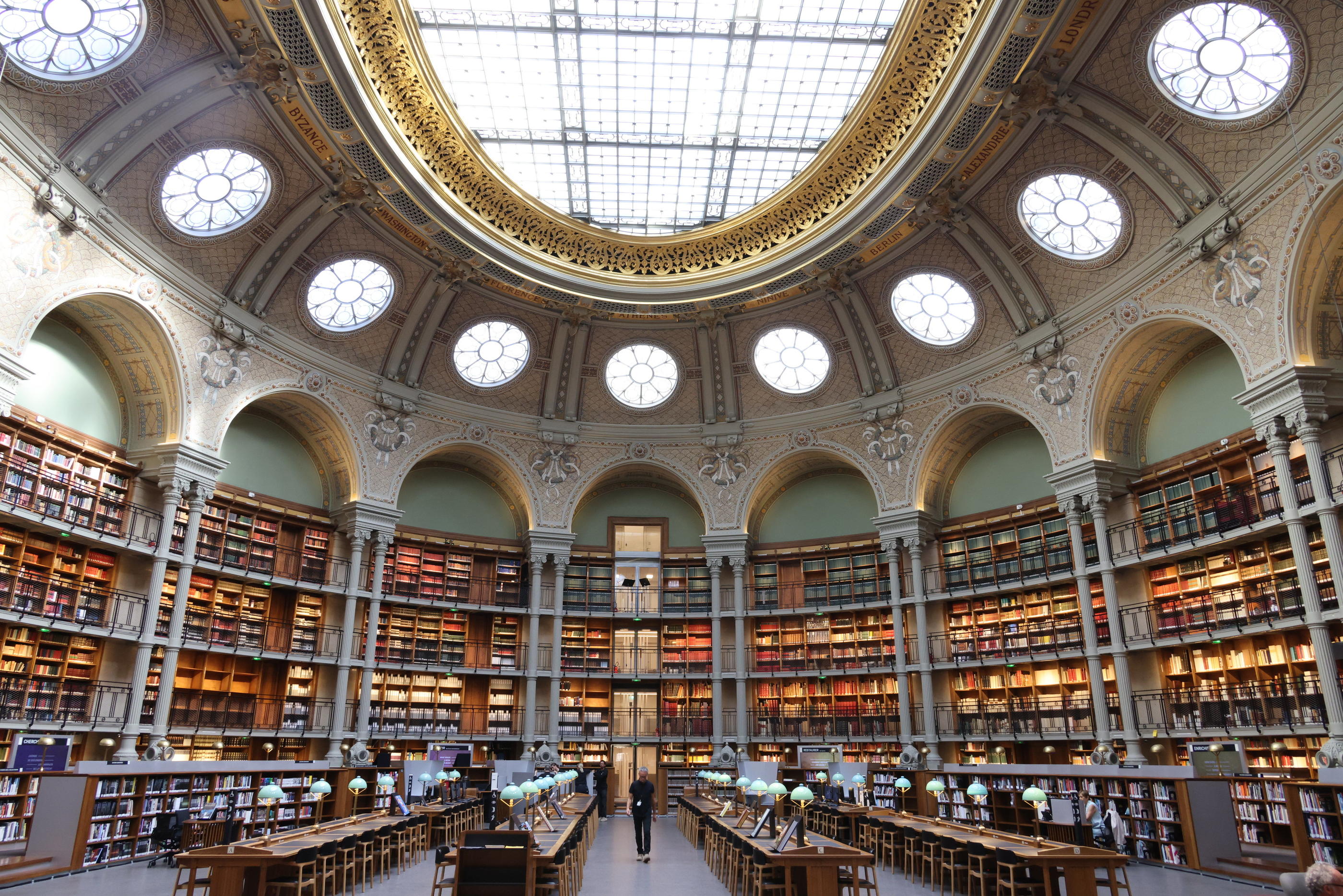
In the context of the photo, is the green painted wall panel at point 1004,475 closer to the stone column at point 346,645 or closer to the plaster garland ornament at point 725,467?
the plaster garland ornament at point 725,467

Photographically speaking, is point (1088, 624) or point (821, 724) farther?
point (821, 724)

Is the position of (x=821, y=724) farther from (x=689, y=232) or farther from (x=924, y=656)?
(x=689, y=232)

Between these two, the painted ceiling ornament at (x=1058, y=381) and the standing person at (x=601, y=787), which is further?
the standing person at (x=601, y=787)

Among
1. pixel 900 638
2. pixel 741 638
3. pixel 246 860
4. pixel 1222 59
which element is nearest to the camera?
pixel 246 860

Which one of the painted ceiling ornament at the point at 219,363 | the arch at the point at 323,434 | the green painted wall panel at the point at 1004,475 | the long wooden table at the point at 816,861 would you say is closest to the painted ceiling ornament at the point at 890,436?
the green painted wall panel at the point at 1004,475

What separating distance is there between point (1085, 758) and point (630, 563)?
1115 cm

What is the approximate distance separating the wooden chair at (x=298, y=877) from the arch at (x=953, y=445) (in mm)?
14720

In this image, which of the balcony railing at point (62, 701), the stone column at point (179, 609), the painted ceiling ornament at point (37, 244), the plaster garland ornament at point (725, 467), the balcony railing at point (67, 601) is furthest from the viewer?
the plaster garland ornament at point (725, 467)

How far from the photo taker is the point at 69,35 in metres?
12.0

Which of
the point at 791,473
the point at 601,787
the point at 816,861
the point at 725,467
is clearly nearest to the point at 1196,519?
the point at 791,473

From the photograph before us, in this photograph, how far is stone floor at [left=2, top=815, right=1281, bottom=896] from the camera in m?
9.34

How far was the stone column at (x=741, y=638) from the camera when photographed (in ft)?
65.1

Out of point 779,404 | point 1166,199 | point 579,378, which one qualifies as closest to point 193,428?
point 579,378

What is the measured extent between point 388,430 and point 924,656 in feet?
42.7
